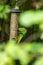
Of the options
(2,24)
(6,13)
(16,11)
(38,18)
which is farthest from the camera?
(2,24)

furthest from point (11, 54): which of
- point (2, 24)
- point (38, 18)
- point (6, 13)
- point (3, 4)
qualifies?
point (2, 24)

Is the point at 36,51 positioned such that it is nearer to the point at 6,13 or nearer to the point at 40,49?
the point at 40,49

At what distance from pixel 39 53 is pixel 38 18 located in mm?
98

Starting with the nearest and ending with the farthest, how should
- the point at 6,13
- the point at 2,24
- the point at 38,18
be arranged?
the point at 38,18 < the point at 6,13 < the point at 2,24

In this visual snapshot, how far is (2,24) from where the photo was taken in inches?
94.0

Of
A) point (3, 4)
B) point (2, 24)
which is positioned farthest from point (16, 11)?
point (2, 24)

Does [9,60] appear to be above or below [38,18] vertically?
below

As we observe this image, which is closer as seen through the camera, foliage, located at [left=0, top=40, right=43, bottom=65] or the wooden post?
foliage, located at [left=0, top=40, right=43, bottom=65]

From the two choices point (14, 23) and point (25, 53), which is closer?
point (25, 53)

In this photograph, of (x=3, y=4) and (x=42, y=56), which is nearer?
(x=42, y=56)

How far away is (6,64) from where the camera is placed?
574 mm

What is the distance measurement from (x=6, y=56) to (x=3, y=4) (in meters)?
1.69

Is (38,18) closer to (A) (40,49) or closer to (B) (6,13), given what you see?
(A) (40,49)

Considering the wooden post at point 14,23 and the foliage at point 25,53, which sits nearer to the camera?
the foliage at point 25,53
